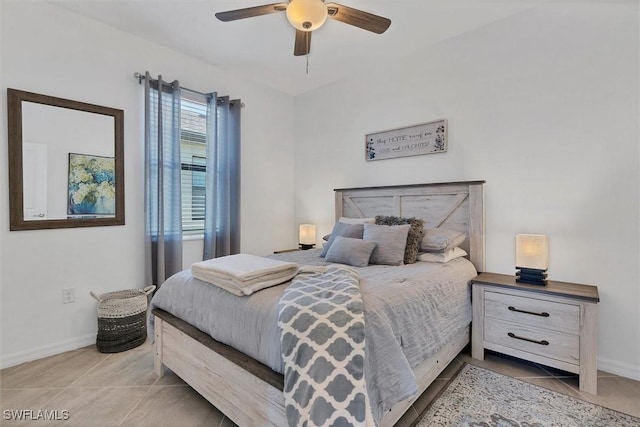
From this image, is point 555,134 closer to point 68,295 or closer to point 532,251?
point 532,251

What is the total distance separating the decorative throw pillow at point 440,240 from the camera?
2.47 metres

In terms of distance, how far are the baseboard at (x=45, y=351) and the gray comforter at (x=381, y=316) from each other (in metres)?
0.96

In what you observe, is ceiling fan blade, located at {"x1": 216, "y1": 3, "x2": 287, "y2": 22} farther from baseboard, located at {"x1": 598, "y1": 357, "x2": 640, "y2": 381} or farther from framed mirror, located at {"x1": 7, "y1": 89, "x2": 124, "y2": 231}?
baseboard, located at {"x1": 598, "y1": 357, "x2": 640, "y2": 381}

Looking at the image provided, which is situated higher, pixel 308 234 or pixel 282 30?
pixel 282 30

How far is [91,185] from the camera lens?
259cm

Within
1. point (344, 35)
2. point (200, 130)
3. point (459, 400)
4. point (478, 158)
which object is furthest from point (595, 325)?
point (200, 130)

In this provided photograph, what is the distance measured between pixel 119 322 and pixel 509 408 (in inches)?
113

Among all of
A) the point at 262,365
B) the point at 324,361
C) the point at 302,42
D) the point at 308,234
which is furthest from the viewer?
the point at 308,234

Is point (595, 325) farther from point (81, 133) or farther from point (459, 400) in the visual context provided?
point (81, 133)

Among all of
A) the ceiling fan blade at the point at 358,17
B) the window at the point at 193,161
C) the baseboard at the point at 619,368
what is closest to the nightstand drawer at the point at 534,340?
the baseboard at the point at 619,368

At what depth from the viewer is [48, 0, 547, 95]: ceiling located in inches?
94.3

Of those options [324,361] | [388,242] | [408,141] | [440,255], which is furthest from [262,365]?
→ [408,141]

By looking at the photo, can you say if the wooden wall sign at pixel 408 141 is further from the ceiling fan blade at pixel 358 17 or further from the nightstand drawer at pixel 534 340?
the nightstand drawer at pixel 534 340

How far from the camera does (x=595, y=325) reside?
6.13ft
